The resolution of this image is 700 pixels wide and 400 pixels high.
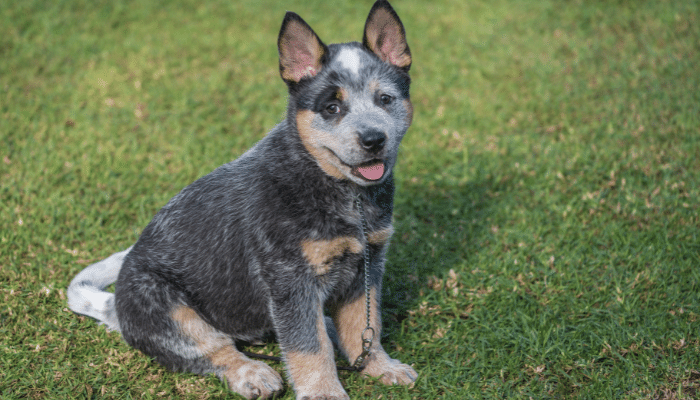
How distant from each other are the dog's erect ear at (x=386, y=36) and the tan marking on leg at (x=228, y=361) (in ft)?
6.12

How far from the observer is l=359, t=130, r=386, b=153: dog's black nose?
3055mm

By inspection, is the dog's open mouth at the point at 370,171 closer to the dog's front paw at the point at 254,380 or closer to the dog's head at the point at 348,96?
the dog's head at the point at 348,96

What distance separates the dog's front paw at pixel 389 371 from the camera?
360cm

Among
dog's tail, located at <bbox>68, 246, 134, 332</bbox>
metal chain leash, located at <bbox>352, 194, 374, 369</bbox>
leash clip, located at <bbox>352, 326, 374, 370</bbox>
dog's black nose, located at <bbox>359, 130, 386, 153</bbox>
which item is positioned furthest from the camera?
dog's tail, located at <bbox>68, 246, 134, 332</bbox>

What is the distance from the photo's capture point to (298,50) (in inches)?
130

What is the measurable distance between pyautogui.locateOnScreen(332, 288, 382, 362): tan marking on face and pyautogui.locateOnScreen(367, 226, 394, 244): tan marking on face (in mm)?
322

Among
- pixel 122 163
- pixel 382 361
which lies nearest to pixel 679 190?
pixel 382 361

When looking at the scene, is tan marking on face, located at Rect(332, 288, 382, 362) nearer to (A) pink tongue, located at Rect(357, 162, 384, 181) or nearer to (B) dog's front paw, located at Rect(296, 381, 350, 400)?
(B) dog's front paw, located at Rect(296, 381, 350, 400)

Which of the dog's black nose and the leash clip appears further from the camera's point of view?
the leash clip

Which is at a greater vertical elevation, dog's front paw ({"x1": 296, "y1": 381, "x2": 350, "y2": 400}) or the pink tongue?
the pink tongue

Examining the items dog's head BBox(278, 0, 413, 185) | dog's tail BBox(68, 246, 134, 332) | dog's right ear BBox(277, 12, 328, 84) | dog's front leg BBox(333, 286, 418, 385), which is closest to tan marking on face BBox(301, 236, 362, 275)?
dog's head BBox(278, 0, 413, 185)

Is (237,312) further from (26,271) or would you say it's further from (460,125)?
(460,125)

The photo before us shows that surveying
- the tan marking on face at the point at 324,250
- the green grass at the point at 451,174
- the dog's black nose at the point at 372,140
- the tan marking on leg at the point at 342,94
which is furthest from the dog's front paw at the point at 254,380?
the tan marking on leg at the point at 342,94

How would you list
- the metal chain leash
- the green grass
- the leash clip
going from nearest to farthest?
the metal chain leash < the leash clip < the green grass
